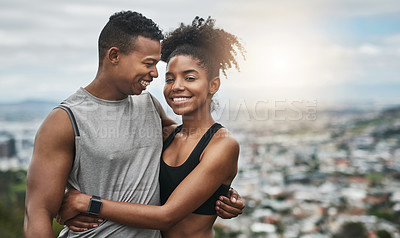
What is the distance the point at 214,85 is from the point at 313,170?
49343 millimetres

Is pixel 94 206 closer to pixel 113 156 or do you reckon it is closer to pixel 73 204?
pixel 73 204

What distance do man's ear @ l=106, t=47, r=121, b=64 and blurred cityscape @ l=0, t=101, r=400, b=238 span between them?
18.6 metres

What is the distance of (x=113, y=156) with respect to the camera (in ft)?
9.57

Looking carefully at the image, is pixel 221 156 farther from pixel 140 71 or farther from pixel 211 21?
pixel 211 21

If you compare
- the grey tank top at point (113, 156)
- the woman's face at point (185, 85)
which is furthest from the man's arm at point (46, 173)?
the woman's face at point (185, 85)

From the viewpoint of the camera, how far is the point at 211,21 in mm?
3709

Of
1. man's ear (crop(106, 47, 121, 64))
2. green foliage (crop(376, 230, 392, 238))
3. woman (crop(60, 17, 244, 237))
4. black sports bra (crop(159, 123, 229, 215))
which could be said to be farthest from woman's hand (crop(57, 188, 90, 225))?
green foliage (crop(376, 230, 392, 238))

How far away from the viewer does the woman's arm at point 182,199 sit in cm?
285

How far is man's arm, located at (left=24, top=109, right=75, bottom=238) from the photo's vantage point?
2670 mm

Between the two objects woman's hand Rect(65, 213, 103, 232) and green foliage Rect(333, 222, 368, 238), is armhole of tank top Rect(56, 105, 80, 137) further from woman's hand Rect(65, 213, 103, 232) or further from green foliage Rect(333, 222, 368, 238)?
green foliage Rect(333, 222, 368, 238)

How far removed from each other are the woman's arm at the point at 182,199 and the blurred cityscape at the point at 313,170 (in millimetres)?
18339

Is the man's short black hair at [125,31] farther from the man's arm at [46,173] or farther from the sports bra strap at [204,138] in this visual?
the sports bra strap at [204,138]

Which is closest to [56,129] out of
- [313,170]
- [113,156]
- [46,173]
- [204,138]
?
[46,173]

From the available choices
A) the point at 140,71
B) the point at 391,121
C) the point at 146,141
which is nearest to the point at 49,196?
the point at 146,141
